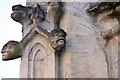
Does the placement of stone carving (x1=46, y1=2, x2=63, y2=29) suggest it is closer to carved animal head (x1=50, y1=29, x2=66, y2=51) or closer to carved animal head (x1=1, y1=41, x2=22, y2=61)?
carved animal head (x1=50, y1=29, x2=66, y2=51)

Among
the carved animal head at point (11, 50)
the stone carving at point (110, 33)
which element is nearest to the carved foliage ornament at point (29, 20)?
the carved animal head at point (11, 50)

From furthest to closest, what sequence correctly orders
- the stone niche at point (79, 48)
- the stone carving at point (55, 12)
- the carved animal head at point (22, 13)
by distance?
the carved animal head at point (22, 13), the stone carving at point (55, 12), the stone niche at point (79, 48)

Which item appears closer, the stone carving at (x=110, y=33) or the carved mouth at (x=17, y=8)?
the stone carving at (x=110, y=33)

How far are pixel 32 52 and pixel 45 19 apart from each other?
0.32 metres

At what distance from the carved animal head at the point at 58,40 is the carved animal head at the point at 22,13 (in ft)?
1.47

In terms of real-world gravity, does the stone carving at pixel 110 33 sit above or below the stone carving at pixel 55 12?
below

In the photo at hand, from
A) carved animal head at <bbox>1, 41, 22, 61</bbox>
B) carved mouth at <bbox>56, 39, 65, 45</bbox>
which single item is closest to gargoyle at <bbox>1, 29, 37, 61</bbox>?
carved animal head at <bbox>1, 41, 22, 61</bbox>

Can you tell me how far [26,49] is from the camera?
308cm

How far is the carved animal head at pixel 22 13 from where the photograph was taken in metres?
3.23

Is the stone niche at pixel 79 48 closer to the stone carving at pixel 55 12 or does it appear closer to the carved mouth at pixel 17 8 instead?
the stone carving at pixel 55 12

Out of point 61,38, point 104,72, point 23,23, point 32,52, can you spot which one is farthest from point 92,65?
point 23,23

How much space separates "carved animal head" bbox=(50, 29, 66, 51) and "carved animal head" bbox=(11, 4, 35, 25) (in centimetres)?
45

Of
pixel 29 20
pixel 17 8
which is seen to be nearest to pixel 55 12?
pixel 29 20

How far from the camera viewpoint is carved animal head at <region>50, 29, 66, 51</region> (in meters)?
2.85
